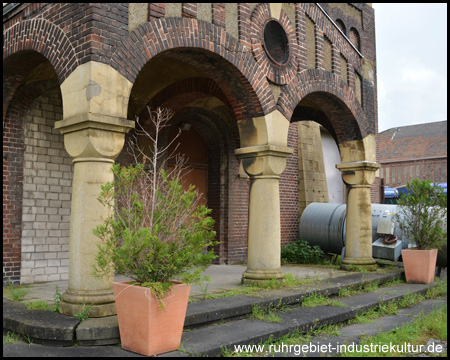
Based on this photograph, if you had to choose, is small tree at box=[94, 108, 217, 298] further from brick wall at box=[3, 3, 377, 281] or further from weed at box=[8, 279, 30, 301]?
weed at box=[8, 279, 30, 301]

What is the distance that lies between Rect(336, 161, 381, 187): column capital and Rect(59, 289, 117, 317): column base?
6.23 meters

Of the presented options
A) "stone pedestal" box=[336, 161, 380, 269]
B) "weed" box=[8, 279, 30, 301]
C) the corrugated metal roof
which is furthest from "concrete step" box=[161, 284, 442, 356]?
the corrugated metal roof

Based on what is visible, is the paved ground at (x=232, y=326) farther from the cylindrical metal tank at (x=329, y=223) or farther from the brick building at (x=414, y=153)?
the brick building at (x=414, y=153)

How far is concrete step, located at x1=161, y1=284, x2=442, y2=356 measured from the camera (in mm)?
4395

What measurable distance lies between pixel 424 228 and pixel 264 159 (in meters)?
3.55

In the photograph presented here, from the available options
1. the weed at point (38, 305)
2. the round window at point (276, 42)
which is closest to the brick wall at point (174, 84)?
the round window at point (276, 42)

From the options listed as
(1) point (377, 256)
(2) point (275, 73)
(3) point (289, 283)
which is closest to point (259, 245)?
(3) point (289, 283)

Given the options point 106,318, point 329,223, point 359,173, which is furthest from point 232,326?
point 329,223

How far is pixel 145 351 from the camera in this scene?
13.3 ft

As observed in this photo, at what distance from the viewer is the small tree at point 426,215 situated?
8414 millimetres

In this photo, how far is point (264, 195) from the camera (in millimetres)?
7176

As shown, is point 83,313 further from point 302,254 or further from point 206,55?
point 302,254

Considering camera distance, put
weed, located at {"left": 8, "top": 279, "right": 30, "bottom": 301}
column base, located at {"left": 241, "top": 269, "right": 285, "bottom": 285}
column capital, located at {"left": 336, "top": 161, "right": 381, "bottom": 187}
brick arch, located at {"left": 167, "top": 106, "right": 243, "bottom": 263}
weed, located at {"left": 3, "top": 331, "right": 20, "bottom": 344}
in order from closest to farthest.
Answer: weed, located at {"left": 3, "top": 331, "right": 20, "bottom": 344} → weed, located at {"left": 8, "top": 279, "right": 30, "bottom": 301} → column base, located at {"left": 241, "top": 269, "right": 285, "bottom": 285} → column capital, located at {"left": 336, "top": 161, "right": 381, "bottom": 187} → brick arch, located at {"left": 167, "top": 106, "right": 243, "bottom": 263}

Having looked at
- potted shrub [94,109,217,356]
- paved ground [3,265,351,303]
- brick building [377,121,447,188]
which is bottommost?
paved ground [3,265,351,303]
